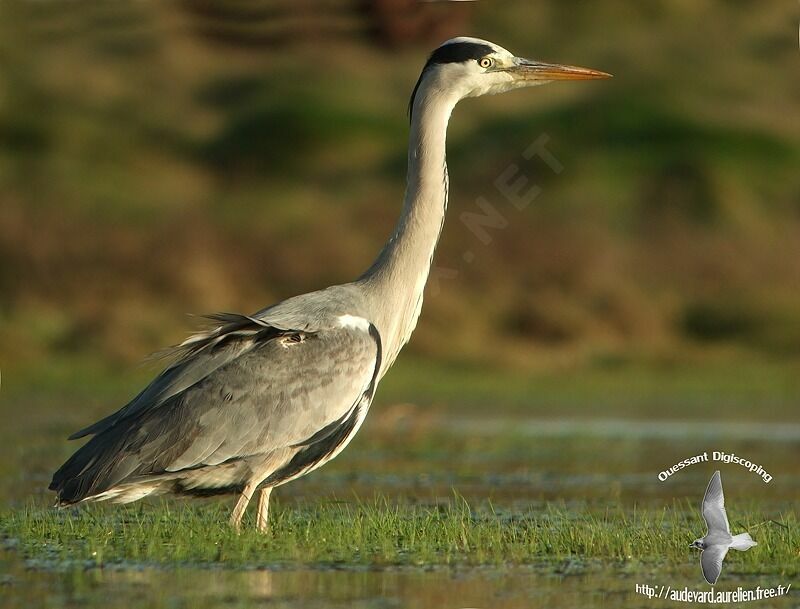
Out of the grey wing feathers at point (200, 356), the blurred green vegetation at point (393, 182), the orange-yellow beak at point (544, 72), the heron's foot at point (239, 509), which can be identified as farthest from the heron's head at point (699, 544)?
the blurred green vegetation at point (393, 182)

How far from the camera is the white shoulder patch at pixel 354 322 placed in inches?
350

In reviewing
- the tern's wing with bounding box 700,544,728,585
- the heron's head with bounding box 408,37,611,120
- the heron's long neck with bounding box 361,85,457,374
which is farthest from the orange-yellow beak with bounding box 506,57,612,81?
the tern's wing with bounding box 700,544,728,585

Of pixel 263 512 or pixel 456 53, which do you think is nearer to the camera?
pixel 263 512

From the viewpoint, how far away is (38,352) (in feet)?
68.0

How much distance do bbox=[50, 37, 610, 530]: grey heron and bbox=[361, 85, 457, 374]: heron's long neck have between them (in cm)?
1

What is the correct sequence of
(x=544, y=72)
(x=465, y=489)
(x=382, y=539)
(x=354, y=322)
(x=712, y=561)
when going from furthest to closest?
(x=465, y=489), (x=544, y=72), (x=354, y=322), (x=382, y=539), (x=712, y=561)

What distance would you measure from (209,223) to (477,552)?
1873cm

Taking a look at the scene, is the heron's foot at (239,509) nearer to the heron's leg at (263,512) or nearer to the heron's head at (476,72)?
the heron's leg at (263,512)

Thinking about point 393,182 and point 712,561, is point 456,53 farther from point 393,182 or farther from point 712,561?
point 393,182

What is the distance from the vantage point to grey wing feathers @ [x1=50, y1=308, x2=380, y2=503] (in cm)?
848

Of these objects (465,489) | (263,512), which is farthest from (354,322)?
(465,489)

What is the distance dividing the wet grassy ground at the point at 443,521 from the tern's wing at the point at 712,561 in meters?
0.07

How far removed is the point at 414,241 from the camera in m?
9.34

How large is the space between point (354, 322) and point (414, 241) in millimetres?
672
